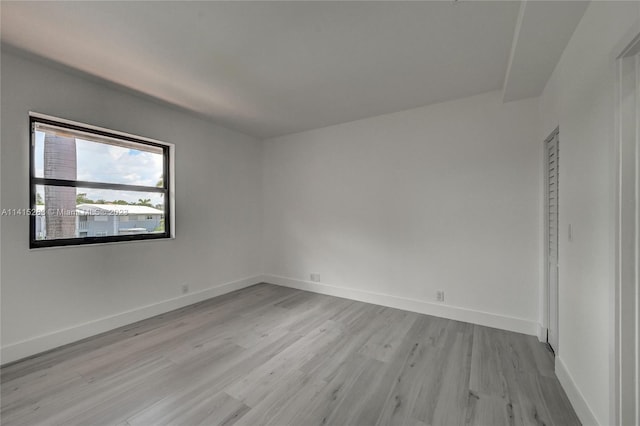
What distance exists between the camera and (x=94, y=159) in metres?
2.87

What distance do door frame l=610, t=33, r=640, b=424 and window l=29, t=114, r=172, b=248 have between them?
4240mm

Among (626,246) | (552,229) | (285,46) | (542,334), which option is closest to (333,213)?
(285,46)

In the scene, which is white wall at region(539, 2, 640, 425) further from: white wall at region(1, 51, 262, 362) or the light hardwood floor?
white wall at region(1, 51, 262, 362)

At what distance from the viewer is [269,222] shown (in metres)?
4.89

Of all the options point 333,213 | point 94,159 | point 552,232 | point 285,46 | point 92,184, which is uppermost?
point 285,46

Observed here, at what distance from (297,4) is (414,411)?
9.45 feet

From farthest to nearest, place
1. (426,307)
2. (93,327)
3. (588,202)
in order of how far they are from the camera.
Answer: (426,307), (93,327), (588,202)

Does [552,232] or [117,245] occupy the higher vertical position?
[552,232]

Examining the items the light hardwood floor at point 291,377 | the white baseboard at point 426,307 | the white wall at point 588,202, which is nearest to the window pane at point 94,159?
the light hardwood floor at point 291,377

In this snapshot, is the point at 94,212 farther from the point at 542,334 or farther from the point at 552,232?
the point at 542,334

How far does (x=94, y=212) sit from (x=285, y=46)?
2755 millimetres

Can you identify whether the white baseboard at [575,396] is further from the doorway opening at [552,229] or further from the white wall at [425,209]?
the white wall at [425,209]

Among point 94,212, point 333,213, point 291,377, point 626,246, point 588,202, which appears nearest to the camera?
point 626,246

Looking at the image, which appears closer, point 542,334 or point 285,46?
point 285,46
